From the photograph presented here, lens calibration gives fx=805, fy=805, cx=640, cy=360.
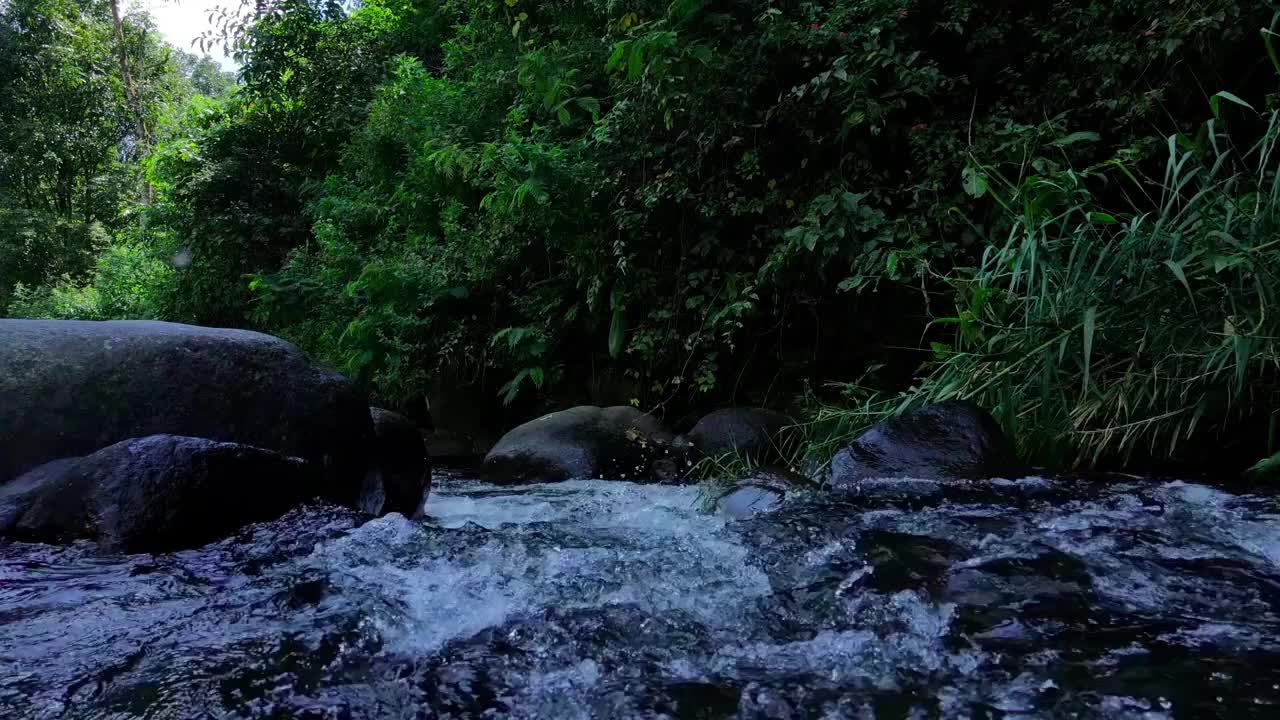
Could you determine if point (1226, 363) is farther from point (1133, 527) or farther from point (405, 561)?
point (405, 561)

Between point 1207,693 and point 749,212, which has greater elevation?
point 749,212

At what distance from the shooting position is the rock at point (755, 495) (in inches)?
126

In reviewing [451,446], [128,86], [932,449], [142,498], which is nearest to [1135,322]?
[932,449]

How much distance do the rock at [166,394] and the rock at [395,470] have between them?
79 mm

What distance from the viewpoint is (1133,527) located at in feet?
8.05

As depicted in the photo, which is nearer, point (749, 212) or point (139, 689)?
point (139, 689)

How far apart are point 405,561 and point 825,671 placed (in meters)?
1.30

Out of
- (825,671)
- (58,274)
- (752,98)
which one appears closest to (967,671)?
(825,671)

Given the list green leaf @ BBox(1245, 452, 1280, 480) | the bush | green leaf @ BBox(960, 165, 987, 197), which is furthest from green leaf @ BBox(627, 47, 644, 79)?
the bush

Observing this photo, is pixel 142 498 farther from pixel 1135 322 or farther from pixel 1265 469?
pixel 1265 469

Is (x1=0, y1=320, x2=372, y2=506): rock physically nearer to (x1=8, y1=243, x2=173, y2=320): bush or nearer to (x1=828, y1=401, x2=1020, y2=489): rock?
(x1=828, y1=401, x2=1020, y2=489): rock

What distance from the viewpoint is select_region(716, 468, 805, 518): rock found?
10.5 feet

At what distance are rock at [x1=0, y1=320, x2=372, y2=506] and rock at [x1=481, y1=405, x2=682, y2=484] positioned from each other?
1.56 m

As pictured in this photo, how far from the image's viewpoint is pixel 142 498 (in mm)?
2434
